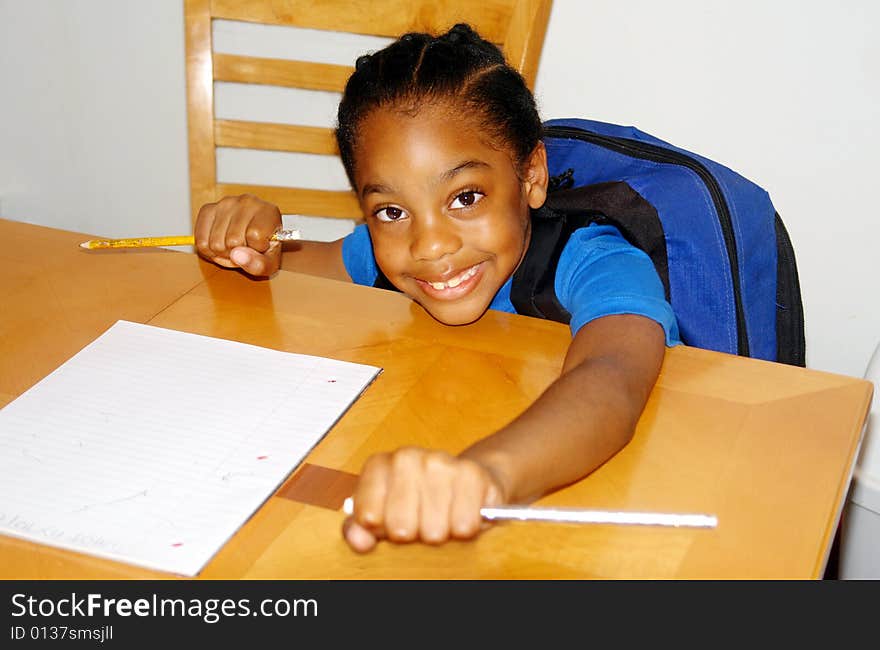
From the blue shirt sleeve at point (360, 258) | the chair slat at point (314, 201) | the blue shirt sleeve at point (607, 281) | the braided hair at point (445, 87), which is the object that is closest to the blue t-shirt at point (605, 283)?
the blue shirt sleeve at point (607, 281)

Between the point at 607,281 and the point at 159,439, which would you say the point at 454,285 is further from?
the point at 159,439

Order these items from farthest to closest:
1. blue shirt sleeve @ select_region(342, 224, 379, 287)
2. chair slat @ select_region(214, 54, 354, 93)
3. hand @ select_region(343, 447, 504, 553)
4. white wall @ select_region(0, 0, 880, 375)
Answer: white wall @ select_region(0, 0, 880, 375) → chair slat @ select_region(214, 54, 354, 93) → blue shirt sleeve @ select_region(342, 224, 379, 287) → hand @ select_region(343, 447, 504, 553)

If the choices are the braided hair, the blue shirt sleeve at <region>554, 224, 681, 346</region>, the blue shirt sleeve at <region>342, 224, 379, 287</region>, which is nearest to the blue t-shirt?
the blue shirt sleeve at <region>554, 224, 681, 346</region>

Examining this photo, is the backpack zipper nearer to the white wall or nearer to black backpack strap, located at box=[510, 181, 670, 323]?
black backpack strap, located at box=[510, 181, 670, 323]

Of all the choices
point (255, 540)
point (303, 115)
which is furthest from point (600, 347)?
point (303, 115)

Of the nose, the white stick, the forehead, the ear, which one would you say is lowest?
the white stick

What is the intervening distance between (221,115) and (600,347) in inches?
52.1

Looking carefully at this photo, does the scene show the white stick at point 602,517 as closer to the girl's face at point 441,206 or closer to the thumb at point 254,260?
the girl's face at point 441,206

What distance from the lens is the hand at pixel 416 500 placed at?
0.61 metres

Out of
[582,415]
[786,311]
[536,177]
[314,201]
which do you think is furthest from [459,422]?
[314,201]

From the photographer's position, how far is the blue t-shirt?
3.11 ft

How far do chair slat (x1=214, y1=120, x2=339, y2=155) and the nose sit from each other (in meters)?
0.54

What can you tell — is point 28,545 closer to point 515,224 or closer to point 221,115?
point 515,224

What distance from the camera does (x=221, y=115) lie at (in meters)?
2.00
